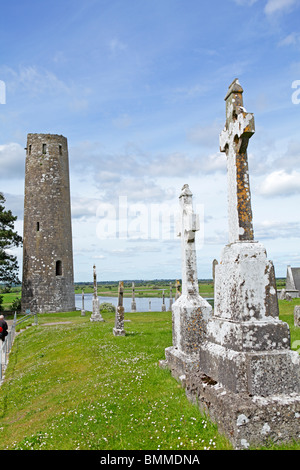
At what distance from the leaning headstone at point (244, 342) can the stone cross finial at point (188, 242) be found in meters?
2.51

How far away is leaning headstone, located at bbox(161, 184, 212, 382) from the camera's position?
23.1 feet

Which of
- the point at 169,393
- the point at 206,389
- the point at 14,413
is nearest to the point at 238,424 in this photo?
the point at 206,389

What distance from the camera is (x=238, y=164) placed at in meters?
4.96

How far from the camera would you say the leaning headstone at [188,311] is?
7043 mm

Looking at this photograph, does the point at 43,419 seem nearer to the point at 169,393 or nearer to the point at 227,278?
the point at 169,393

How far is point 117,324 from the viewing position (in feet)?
46.2

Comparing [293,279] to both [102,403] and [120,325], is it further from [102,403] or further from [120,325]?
[102,403]

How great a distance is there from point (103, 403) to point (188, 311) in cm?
219

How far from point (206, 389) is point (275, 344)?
1059 mm

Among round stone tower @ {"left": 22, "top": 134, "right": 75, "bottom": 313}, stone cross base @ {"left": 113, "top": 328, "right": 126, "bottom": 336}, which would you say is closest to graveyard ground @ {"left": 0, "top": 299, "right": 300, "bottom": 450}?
stone cross base @ {"left": 113, "top": 328, "right": 126, "bottom": 336}

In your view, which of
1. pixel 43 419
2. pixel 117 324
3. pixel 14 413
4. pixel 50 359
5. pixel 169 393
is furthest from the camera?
pixel 117 324

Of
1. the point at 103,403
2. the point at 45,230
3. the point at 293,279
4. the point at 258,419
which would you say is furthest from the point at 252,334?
the point at 293,279

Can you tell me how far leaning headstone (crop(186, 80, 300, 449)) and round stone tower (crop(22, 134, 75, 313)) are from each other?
30600mm

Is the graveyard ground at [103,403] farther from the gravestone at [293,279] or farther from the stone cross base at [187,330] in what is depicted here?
the gravestone at [293,279]
